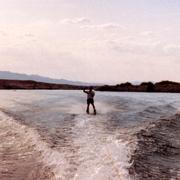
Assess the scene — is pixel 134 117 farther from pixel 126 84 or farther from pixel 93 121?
pixel 126 84

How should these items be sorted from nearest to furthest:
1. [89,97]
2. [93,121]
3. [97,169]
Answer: [97,169] → [93,121] → [89,97]

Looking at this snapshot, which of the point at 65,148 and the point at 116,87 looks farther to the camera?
the point at 116,87

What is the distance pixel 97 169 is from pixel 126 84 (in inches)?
3367

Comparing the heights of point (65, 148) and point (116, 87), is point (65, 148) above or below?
below

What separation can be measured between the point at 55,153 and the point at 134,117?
12.3 m

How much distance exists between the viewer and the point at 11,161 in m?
12.5

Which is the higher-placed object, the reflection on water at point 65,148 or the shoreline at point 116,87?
the shoreline at point 116,87

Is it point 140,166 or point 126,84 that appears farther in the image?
point 126,84

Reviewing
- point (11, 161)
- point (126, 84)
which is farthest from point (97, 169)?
point (126, 84)

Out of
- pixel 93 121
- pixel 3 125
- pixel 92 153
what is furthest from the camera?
pixel 93 121

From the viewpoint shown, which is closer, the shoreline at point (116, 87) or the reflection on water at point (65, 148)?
the reflection on water at point (65, 148)

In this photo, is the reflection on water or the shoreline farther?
the shoreline

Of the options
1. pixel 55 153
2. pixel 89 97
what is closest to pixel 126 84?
pixel 89 97

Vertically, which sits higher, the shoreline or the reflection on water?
the shoreline
